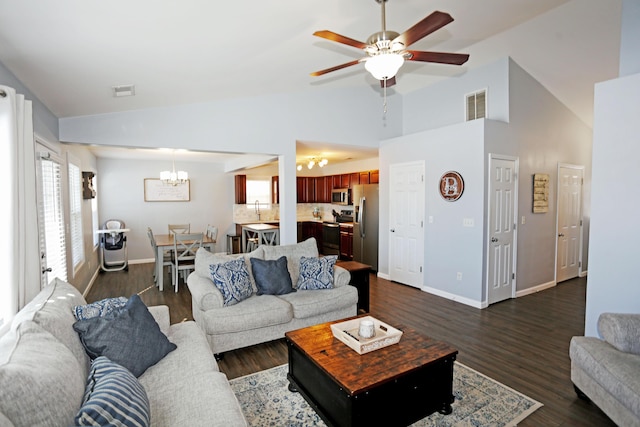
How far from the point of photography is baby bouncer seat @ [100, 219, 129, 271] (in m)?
6.55

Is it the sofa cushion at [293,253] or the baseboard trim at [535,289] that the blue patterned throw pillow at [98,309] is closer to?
the sofa cushion at [293,253]

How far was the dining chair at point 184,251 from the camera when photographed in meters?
5.28

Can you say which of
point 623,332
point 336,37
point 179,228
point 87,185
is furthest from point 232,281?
point 179,228

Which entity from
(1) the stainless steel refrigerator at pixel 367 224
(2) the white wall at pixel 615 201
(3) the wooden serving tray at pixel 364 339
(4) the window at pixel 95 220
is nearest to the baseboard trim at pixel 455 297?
(1) the stainless steel refrigerator at pixel 367 224

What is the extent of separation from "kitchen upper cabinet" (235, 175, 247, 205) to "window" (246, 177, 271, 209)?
36cm

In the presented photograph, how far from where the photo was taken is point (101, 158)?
283 inches

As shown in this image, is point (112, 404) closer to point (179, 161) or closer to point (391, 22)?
point (391, 22)

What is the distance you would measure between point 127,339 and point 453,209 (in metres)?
4.21

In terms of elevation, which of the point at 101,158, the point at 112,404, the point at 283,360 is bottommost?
the point at 283,360

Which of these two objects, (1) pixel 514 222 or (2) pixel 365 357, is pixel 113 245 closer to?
Result: (2) pixel 365 357

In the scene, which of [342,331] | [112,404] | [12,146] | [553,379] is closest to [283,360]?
[342,331]

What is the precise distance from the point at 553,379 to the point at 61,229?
5131mm

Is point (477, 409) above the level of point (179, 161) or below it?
below

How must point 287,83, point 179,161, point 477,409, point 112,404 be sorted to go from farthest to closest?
point 179,161
point 287,83
point 477,409
point 112,404
